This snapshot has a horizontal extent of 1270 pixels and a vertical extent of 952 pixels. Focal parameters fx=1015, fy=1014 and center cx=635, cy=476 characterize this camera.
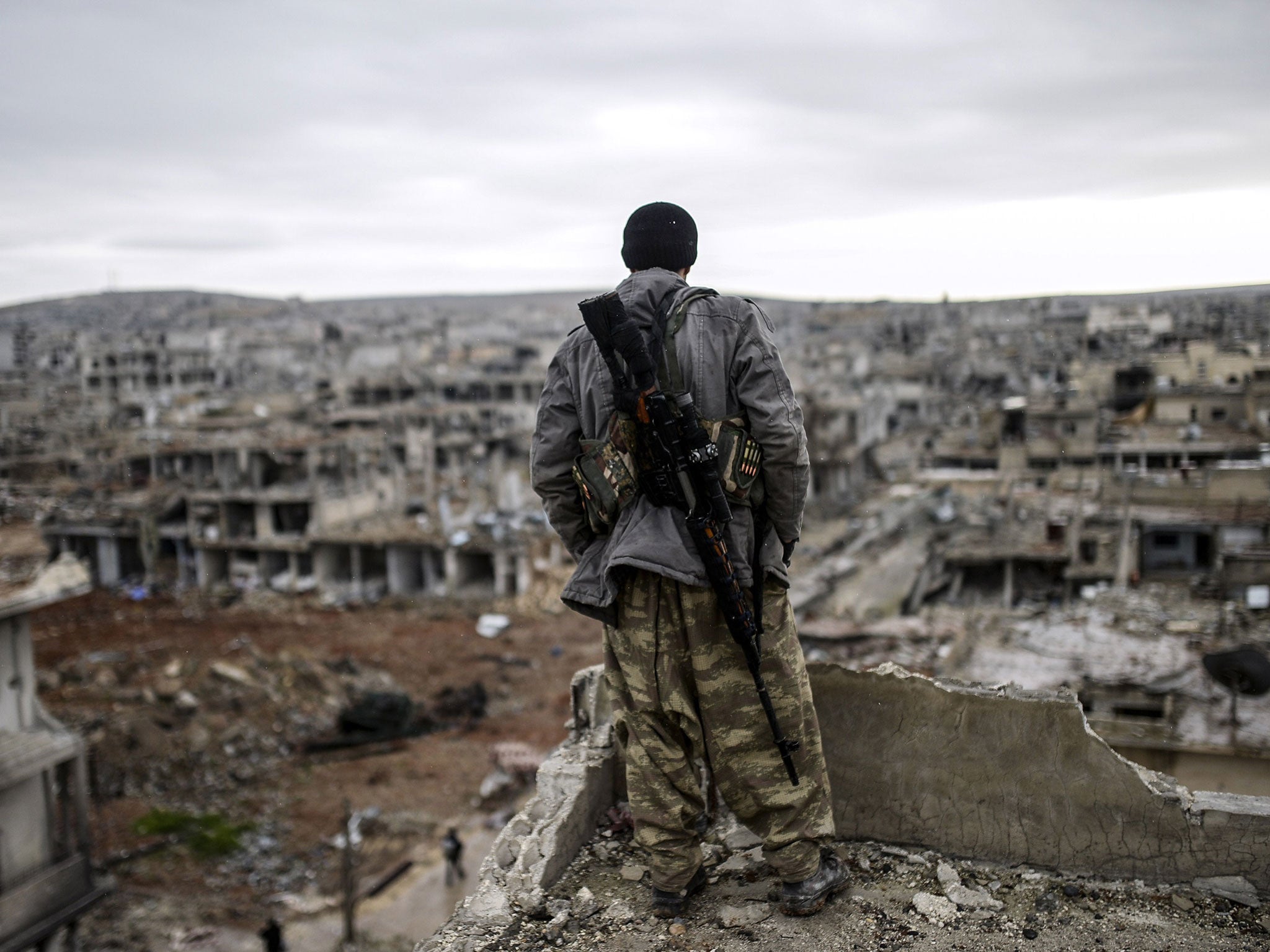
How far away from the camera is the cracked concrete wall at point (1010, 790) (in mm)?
3363

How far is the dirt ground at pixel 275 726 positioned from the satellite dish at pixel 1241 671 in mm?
10147

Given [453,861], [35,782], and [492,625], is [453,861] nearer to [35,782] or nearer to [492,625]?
[35,782]

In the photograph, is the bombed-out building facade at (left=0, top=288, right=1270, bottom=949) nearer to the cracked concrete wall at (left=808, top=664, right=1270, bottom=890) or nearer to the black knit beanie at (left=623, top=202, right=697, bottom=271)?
the cracked concrete wall at (left=808, top=664, right=1270, bottom=890)

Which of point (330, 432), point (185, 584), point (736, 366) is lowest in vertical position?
point (185, 584)

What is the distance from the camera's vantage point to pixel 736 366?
306 centimetres

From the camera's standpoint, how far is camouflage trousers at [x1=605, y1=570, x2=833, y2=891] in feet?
10.5

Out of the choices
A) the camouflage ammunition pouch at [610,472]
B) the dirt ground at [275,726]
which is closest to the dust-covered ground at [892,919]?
the camouflage ammunition pouch at [610,472]

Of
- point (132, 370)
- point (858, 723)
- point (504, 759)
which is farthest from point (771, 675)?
point (132, 370)

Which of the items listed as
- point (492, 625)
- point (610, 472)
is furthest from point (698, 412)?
point (492, 625)

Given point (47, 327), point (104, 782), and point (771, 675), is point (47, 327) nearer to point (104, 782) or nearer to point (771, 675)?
point (104, 782)

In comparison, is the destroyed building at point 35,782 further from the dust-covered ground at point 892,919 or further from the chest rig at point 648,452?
the chest rig at point 648,452

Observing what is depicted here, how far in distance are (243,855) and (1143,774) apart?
13.5m

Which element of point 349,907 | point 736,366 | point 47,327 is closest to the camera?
point 736,366

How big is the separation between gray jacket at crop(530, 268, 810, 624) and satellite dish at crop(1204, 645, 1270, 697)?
792 cm
